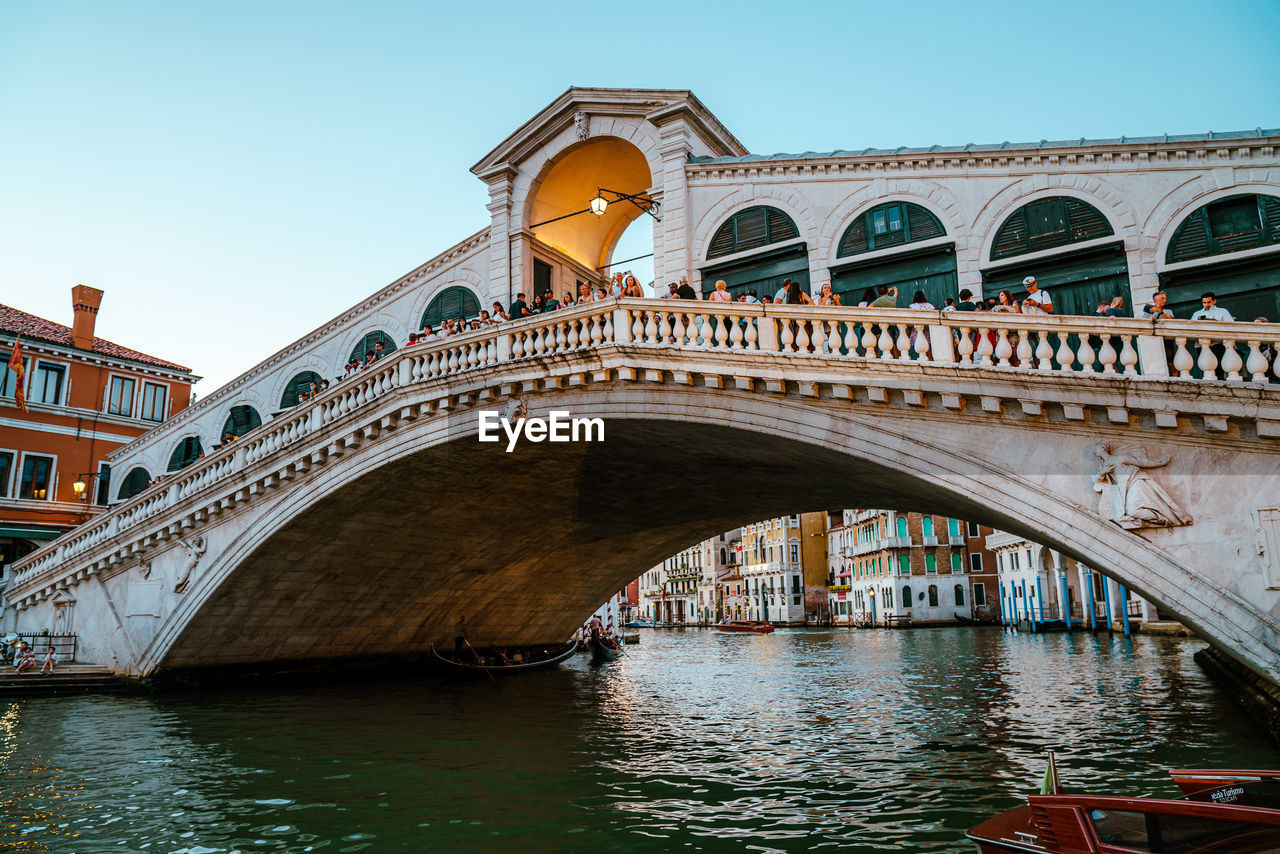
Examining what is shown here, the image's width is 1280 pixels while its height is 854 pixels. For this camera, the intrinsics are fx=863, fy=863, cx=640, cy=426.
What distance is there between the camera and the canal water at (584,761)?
8.22 metres

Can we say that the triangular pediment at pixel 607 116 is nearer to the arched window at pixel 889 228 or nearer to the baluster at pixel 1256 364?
the arched window at pixel 889 228

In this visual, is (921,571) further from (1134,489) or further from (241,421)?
(1134,489)

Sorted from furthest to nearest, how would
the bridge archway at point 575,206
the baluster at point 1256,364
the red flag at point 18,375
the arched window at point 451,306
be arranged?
the red flag at point 18,375
the arched window at point 451,306
the bridge archway at point 575,206
the baluster at point 1256,364

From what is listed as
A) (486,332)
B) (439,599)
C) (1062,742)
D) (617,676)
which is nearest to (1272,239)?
(1062,742)

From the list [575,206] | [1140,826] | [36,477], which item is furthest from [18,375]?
[1140,826]

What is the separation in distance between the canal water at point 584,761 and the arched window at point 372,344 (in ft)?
28.4

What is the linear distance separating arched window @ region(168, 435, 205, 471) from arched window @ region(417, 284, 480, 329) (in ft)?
33.3

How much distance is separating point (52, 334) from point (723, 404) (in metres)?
27.3

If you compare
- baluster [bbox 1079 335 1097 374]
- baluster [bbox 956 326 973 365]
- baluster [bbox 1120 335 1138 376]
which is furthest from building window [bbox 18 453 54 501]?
baluster [bbox 1120 335 1138 376]

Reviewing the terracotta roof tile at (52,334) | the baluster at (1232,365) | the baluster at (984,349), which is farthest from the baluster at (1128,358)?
the terracotta roof tile at (52,334)

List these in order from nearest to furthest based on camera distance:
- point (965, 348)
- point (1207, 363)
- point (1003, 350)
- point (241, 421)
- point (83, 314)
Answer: point (1207, 363)
point (1003, 350)
point (965, 348)
point (241, 421)
point (83, 314)

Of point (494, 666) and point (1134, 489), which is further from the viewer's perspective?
point (494, 666)

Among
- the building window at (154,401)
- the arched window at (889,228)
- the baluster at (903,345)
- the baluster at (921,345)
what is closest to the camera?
the baluster at (921,345)

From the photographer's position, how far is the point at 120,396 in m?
30.7
